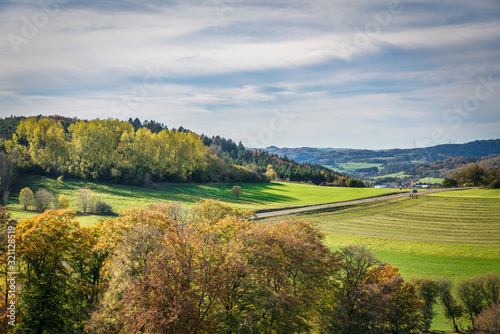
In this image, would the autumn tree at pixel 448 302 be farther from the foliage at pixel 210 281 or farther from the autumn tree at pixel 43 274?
the autumn tree at pixel 43 274

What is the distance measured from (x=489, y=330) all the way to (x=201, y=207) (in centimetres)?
2682

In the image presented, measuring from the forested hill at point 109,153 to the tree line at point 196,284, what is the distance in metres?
54.4

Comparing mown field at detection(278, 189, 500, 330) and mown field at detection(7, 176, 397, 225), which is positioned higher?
mown field at detection(7, 176, 397, 225)

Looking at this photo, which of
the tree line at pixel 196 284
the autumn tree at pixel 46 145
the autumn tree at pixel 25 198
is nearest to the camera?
the tree line at pixel 196 284

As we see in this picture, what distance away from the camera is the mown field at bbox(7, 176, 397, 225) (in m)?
66.6

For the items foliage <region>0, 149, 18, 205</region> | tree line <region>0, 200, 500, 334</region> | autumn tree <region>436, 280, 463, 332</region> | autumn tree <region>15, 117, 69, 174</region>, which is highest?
autumn tree <region>15, 117, 69, 174</region>

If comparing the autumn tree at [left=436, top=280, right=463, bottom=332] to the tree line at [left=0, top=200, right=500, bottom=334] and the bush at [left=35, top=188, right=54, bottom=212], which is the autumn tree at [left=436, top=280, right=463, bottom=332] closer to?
the tree line at [left=0, top=200, right=500, bottom=334]

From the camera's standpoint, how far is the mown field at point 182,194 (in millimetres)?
66625

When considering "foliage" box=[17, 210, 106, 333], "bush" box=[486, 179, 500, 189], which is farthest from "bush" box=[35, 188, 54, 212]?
"bush" box=[486, 179, 500, 189]

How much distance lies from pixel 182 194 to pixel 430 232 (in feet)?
186

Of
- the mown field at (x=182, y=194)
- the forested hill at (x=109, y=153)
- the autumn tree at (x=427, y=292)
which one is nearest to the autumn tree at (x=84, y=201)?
the mown field at (x=182, y=194)

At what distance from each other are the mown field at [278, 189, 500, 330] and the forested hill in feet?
151

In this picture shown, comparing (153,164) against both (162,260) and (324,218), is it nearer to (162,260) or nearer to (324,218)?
(324,218)

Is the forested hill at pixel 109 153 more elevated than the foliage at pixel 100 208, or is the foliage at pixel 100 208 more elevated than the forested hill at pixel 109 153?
the forested hill at pixel 109 153
